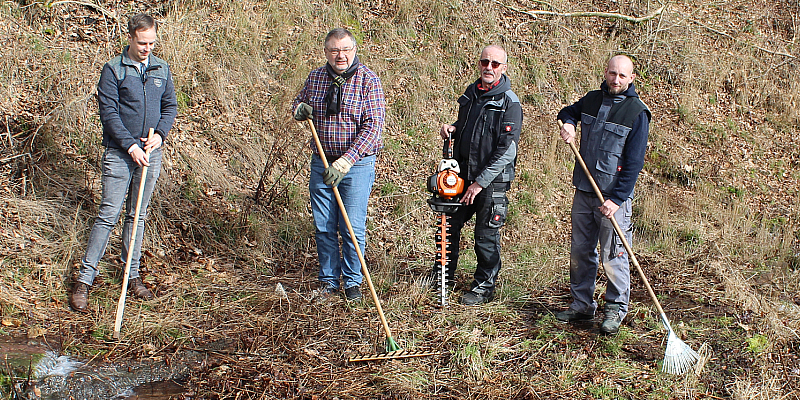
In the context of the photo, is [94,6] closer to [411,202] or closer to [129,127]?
[129,127]

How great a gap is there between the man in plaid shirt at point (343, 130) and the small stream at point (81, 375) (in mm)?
Result: 1453

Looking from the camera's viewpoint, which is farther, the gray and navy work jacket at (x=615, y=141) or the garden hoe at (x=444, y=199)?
the garden hoe at (x=444, y=199)

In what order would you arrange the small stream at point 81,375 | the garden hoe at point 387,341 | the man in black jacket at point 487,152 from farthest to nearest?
1. the man in black jacket at point 487,152
2. the garden hoe at point 387,341
3. the small stream at point 81,375

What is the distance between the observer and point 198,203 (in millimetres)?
6047

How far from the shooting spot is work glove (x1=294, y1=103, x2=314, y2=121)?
170 inches

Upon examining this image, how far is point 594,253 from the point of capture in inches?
185

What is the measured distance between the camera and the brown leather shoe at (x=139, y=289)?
4707mm

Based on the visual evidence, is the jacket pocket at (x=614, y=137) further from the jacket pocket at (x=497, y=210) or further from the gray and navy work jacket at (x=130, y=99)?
the gray and navy work jacket at (x=130, y=99)

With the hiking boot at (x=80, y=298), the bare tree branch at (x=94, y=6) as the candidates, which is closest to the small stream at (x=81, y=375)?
the hiking boot at (x=80, y=298)

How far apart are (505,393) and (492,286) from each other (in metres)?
1.39

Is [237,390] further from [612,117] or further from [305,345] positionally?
[612,117]

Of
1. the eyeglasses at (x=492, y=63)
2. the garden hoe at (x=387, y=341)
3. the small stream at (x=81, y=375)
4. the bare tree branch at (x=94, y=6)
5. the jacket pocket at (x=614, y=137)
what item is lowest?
the small stream at (x=81, y=375)

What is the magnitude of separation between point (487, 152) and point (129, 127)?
2.65 m

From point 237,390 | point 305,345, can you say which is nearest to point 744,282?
point 305,345
